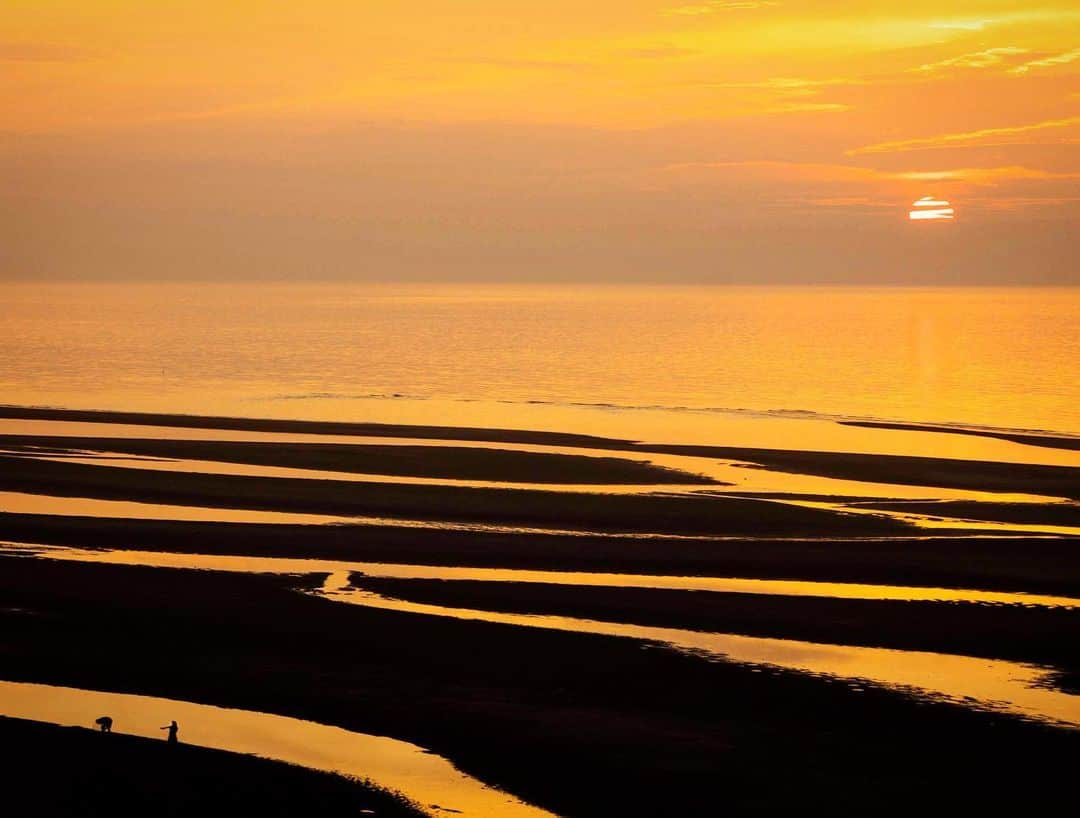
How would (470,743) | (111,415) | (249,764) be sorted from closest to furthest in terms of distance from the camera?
(249,764)
(470,743)
(111,415)

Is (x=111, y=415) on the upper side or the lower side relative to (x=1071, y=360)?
lower

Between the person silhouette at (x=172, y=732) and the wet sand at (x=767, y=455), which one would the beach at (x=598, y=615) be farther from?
the person silhouette at (x=172, y=732)

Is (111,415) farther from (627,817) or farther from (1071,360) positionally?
(1071,360)

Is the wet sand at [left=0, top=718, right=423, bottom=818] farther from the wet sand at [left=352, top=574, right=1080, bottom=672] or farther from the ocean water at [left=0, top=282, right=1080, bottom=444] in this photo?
the ocean water at [left=0, top=282, right=1080, bottom=444]

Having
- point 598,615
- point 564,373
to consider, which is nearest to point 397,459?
point 598,615

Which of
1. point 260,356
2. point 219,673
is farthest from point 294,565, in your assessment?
point 260,356

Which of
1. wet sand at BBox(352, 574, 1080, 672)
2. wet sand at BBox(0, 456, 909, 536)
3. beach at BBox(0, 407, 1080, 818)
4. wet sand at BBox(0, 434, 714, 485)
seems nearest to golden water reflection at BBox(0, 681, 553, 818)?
beach at BBox(0, 407, 1080, 818)

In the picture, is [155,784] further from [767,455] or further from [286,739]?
[767,455]
